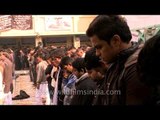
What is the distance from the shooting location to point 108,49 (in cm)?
142

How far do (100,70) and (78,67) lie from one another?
1.22 ft

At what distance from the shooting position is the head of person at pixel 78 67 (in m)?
2.01

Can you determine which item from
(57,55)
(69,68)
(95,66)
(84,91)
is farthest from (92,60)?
(57,55)

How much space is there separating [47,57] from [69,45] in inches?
8.1

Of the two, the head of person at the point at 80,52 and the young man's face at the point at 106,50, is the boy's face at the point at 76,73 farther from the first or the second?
the young man's face at the point at 106,50

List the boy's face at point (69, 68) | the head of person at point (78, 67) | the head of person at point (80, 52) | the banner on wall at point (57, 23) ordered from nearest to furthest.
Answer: the head of person at point (78, 67) → the head of person at point (80, 52) → the boy's face at point (69, 68) → the banner on wall at point (57, 23)

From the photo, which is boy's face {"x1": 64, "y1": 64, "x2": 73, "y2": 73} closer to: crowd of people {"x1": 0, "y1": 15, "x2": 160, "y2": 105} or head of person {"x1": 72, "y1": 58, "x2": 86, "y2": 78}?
crowd of people {"x1": 0, "y1": 15, "x2": 160, "y2": 105}

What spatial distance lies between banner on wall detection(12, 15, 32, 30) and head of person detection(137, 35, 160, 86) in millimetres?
1550

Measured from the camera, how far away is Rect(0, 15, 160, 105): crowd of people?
109 centimetres

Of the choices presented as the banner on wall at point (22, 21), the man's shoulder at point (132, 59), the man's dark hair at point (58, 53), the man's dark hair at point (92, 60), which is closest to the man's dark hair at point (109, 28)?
the man's shoulder at point (132, 59)

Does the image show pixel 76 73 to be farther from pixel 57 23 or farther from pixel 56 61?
pixel 57 23

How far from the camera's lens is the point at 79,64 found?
81.8 inches

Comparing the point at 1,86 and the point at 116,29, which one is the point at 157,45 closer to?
the point at 116,29

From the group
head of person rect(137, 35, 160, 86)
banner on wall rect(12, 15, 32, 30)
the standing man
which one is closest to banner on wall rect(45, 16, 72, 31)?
banner on wall rect(12, 15, 32, 30)
